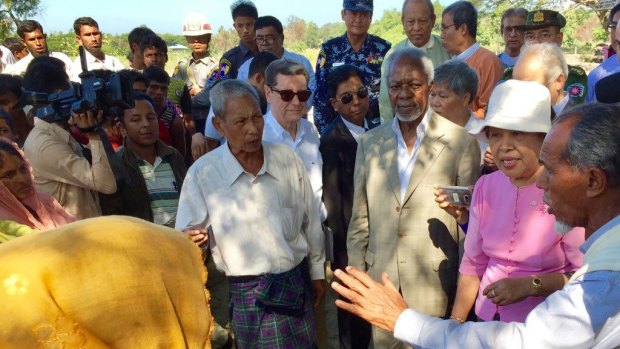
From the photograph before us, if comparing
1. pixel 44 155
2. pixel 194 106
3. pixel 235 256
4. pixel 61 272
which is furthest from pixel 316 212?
pixel 194 106

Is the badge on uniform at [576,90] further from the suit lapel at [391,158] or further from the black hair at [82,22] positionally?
the black hair at [82,22]

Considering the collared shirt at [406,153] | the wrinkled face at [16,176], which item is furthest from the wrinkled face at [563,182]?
the wrinkled face at [16,176]

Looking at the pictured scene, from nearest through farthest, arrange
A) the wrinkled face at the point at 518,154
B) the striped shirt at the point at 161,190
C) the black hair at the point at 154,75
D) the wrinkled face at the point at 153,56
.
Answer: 1. the wrinkled face at the point at 518,154
2. the striped shirt at the point at 161,190
3. the black hair at the point at 154,75
4. the wrinkled face at the point at 153,56

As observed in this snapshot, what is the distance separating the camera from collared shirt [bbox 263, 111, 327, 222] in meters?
3.97

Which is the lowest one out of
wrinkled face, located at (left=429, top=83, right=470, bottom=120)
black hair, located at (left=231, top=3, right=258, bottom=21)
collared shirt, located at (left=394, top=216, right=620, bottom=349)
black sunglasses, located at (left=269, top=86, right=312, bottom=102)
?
collared shirt, located at (left=394, top=216, right=620, bottom=349)

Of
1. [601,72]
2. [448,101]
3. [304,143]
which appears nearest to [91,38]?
[304,143]

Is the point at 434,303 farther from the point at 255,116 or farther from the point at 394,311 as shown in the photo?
the point at 255,116

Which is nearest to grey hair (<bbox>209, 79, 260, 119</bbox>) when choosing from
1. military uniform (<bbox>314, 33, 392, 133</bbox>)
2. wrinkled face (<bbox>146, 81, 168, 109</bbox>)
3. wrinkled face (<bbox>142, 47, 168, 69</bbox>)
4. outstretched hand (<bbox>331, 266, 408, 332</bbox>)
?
outstretched hand (<bbox>331, 266, 408, 332</bbox>)

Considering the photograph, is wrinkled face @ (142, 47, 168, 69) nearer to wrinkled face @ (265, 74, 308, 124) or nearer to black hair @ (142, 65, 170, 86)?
black hair @ (142, 65, 170, 86)

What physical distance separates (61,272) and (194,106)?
5072mm

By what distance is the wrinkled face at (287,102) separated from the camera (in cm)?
402

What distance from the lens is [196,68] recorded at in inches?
286

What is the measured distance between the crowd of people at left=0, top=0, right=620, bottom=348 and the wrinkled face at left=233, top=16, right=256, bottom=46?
4.41 feet

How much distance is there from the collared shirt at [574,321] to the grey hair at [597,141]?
17 centimetres
